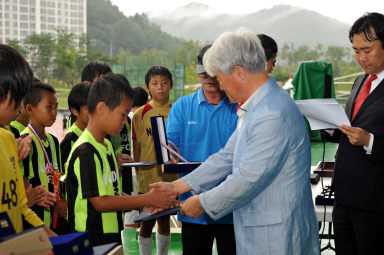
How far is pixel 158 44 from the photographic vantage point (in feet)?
290

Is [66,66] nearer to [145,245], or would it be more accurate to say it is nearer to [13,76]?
[145,245]

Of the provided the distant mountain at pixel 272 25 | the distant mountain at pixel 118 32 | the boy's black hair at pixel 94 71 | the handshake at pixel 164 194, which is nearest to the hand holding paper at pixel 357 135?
the handshake at pixel 164 194

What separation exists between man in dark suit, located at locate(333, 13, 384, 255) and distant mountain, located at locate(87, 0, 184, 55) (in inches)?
3097

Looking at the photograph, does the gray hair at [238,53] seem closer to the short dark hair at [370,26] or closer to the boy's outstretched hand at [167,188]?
the boy's outstretched hand at [167,188]

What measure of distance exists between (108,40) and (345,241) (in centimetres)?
8350

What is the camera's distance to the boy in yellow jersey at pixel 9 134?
4.37ft

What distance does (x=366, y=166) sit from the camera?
2.36 metres

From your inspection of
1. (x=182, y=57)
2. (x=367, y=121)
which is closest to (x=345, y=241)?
(x=367, y=121)

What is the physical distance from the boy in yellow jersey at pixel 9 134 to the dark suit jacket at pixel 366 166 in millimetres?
1577

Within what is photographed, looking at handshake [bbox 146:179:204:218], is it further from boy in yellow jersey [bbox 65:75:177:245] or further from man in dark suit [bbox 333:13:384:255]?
man in dark suit [bbox 333:13:384:255]

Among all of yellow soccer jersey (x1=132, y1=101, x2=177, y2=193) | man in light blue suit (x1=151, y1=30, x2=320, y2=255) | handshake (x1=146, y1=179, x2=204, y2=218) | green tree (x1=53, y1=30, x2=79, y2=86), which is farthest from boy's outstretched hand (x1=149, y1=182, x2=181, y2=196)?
green tree (x1=53, y1=30, x2=79, y2=86)

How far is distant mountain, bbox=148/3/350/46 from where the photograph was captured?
510 ft

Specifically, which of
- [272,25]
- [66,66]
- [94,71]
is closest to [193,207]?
[94,71]

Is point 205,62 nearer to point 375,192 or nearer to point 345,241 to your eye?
point 375,192
